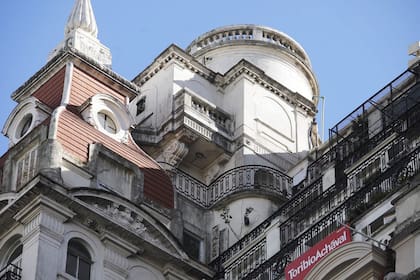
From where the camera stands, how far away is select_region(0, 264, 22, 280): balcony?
120 ft

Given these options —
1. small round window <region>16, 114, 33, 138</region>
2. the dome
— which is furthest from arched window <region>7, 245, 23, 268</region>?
the dome

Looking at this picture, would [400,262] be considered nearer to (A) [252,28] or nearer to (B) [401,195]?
(B) [401,195]

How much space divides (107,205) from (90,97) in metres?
4.47

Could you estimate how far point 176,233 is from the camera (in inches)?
1609

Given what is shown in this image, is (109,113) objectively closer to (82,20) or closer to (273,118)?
(82,20)

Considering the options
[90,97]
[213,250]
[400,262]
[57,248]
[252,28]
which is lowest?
[400,262]

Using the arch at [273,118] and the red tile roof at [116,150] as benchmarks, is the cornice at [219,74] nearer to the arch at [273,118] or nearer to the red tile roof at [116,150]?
the arch at [273,118]

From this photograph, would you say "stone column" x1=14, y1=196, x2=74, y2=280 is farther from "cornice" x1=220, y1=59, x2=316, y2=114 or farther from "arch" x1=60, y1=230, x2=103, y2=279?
"cornice" x1=220, y1=59, x2=316, y2=114

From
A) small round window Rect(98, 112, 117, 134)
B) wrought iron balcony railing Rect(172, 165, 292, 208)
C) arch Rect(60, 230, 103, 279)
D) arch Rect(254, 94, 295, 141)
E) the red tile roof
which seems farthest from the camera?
arch Rect(254, 94, 295, 141)

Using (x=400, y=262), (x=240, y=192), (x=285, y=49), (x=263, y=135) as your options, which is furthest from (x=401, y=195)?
(x=285, y=49)

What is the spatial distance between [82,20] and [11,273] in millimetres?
11577

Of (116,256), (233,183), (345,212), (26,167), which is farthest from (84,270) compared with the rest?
(233,183)

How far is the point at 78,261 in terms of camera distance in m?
37.6

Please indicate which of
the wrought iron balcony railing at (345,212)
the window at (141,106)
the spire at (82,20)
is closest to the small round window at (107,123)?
the spire at (82,20)
